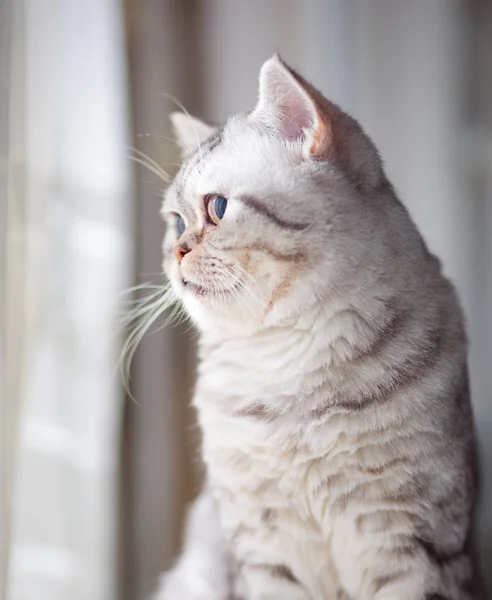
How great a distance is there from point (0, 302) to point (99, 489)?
18.0 inches

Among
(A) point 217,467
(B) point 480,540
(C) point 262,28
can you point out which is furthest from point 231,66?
(B) point 480,540

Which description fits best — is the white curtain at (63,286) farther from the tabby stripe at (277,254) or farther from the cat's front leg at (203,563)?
the tabby stripe at (277,254)

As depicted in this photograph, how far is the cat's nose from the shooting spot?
93 cm

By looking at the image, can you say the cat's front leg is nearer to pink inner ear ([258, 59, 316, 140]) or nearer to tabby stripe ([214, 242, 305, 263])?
tabby stripe ([214, 242, 305, 263])

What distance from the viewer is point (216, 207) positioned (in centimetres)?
91

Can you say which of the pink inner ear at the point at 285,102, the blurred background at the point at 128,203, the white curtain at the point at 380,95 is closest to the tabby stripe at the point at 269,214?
the pink inner ear at the point at 285,102

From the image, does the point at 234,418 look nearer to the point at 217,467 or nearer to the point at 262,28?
the point at 217,467

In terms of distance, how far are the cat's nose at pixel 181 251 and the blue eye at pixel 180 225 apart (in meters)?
0.06

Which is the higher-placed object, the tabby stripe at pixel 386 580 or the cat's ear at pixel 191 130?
the cat's ear at pixel 191 130

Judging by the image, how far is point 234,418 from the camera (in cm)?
96

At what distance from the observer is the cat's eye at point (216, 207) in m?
0.90

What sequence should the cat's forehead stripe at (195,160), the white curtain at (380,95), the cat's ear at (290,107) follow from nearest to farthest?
the cat's ear at (290,107) < the cat's forehead stripe at (195,160) < the white curtain at (380,95)

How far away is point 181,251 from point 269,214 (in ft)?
0.46

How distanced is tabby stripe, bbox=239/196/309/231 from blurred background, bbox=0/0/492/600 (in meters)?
0.27
